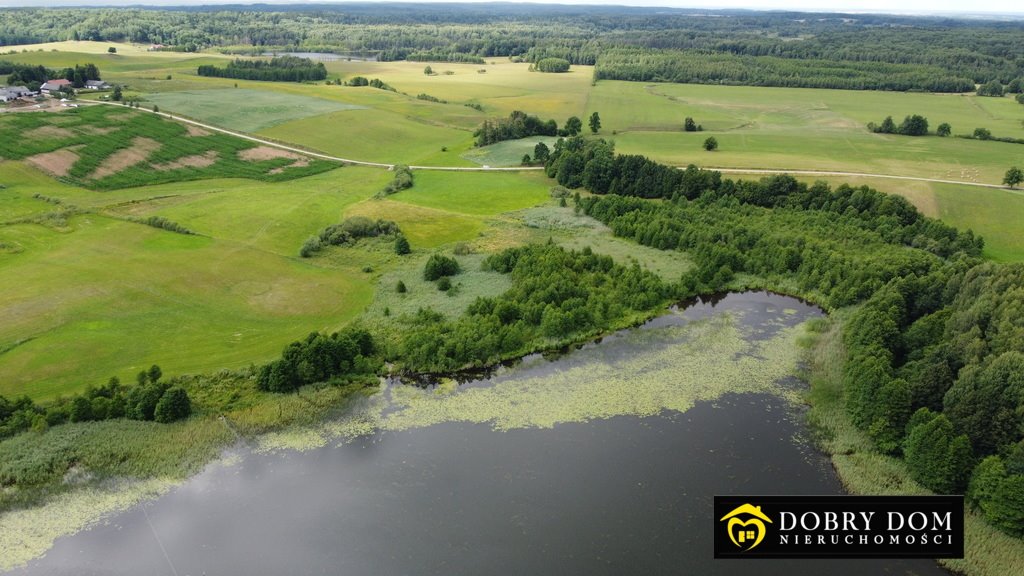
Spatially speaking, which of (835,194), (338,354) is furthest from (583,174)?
(338,354)

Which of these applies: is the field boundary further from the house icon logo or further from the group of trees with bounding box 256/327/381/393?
the house icon logo

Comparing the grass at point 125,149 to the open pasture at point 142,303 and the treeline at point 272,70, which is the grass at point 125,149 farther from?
the treeline at point 272,70

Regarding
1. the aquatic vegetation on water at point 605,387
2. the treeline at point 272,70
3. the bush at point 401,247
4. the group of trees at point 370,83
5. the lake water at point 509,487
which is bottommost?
the lake water at point 509,487

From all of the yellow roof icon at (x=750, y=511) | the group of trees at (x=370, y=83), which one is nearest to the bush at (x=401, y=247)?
the yellow roof icon at (x=750, y=511)

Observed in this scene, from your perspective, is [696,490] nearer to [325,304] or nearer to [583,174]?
[325,304]

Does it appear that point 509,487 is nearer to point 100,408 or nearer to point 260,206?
point 100,408
